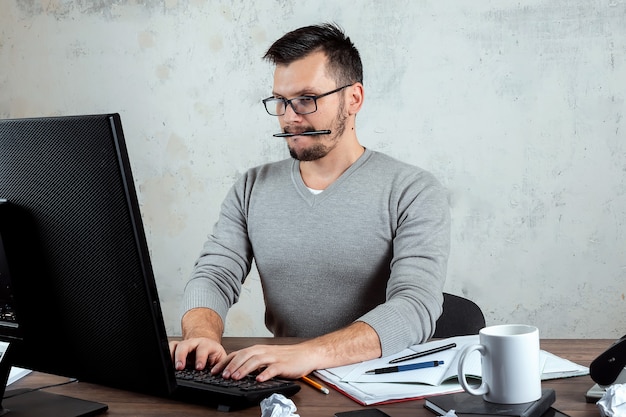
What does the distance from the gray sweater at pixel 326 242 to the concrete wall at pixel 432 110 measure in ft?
4.16

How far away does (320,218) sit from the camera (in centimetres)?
200

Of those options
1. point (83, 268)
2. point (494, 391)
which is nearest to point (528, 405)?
point (494, 391)

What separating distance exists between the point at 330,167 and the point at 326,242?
0.21m

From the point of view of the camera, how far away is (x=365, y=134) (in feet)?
10.9

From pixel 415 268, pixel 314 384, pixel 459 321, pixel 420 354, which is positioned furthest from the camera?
pixel 459 321

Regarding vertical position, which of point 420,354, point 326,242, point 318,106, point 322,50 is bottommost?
point 420,354

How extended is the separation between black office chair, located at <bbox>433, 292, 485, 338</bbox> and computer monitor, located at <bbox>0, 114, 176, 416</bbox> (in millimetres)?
966

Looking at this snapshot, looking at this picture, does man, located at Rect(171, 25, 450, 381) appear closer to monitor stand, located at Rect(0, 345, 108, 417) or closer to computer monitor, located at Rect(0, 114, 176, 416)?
monitor stand, located at Rect(0, 345, 108, 417)

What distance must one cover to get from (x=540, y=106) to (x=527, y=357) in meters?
2.26

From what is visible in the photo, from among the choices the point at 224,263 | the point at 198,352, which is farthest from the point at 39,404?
the point at 224,263

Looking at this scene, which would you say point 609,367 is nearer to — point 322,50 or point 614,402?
point 614,402

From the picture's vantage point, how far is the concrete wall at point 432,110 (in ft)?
10.3

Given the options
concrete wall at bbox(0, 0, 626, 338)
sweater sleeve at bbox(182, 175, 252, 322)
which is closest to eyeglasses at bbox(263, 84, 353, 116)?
sweater sleeve at bbox(182, 175, 252, 322)

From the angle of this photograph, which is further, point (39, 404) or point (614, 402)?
point (39, 404)
